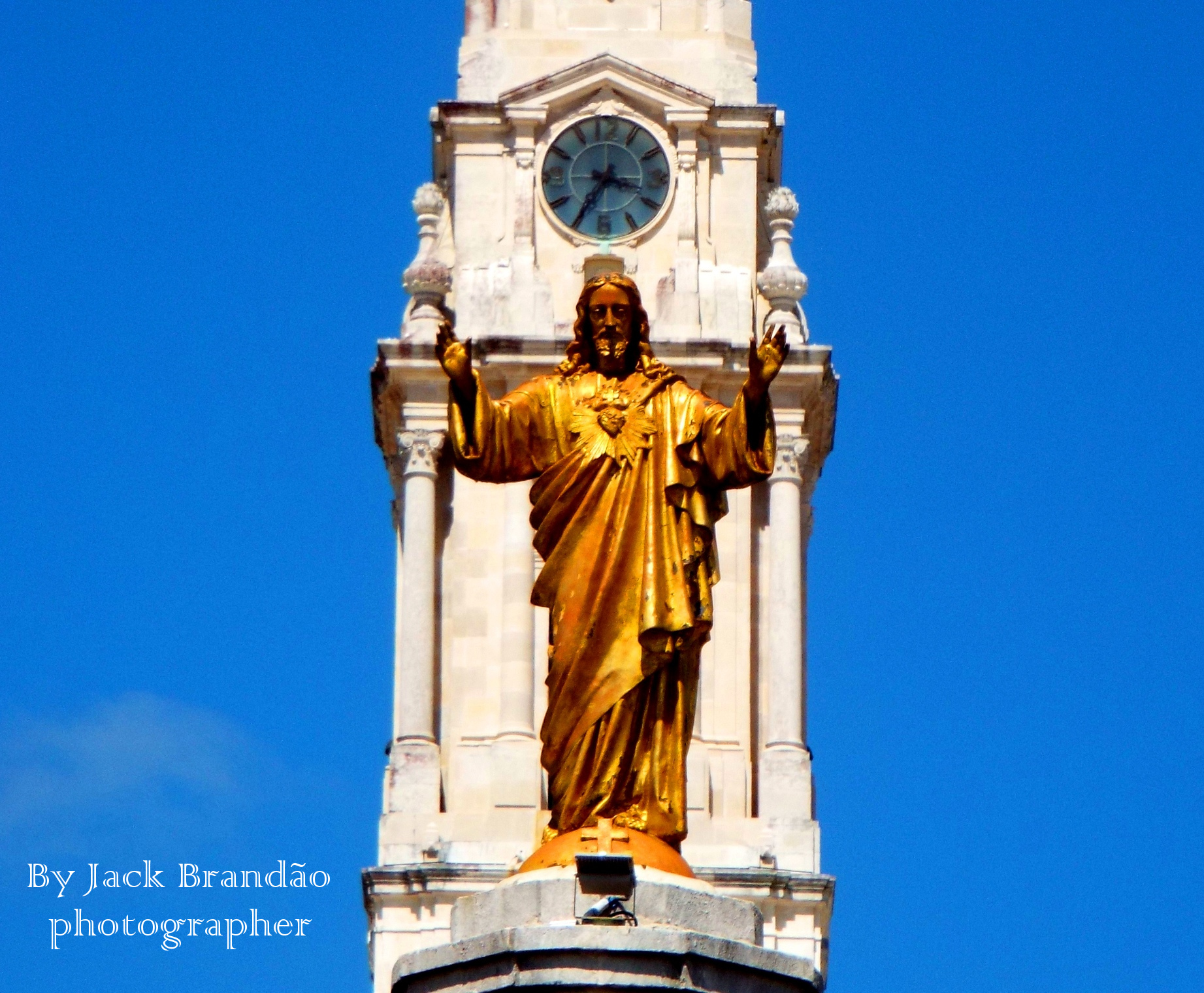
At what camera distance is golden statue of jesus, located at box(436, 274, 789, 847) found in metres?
24.9

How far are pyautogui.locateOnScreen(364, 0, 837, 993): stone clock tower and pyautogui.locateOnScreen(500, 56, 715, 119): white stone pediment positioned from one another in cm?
4

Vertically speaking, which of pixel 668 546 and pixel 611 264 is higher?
pixel 611 264

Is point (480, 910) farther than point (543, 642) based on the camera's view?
No

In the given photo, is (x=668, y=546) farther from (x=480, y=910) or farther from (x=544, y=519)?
(x=480, y=910)

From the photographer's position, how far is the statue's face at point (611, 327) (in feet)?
85.3

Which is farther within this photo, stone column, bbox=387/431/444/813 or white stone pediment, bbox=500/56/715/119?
white stone pediment, bbox=500/56/715/119

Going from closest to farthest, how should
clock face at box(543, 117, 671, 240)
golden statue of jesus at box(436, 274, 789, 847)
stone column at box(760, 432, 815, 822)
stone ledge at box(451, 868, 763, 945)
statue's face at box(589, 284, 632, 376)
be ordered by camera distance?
stone ledge at box(451, 868, 763, 945)
golden statue of jesus at box(436, 274, 789, 847)
statue's face at box(589, 284, 632, 376)
stone column at box(760, 432, 815, 822)
clock face at box(543, 117, 671, 240)

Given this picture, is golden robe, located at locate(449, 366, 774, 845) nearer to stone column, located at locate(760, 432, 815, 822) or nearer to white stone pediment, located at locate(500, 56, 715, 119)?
stone column, located at locate(760, 432, 815, 822)

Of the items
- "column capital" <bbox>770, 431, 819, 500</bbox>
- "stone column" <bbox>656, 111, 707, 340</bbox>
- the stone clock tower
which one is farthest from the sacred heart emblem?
"column capital" <bbox>770, 431, 819, 500</bbox>

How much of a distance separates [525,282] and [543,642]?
17.3ft

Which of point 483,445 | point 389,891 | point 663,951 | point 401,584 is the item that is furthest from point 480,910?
point 401,584

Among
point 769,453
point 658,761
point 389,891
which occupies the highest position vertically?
point 389,891

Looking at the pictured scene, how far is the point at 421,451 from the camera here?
62.5m

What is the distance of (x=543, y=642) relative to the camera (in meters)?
60.7
